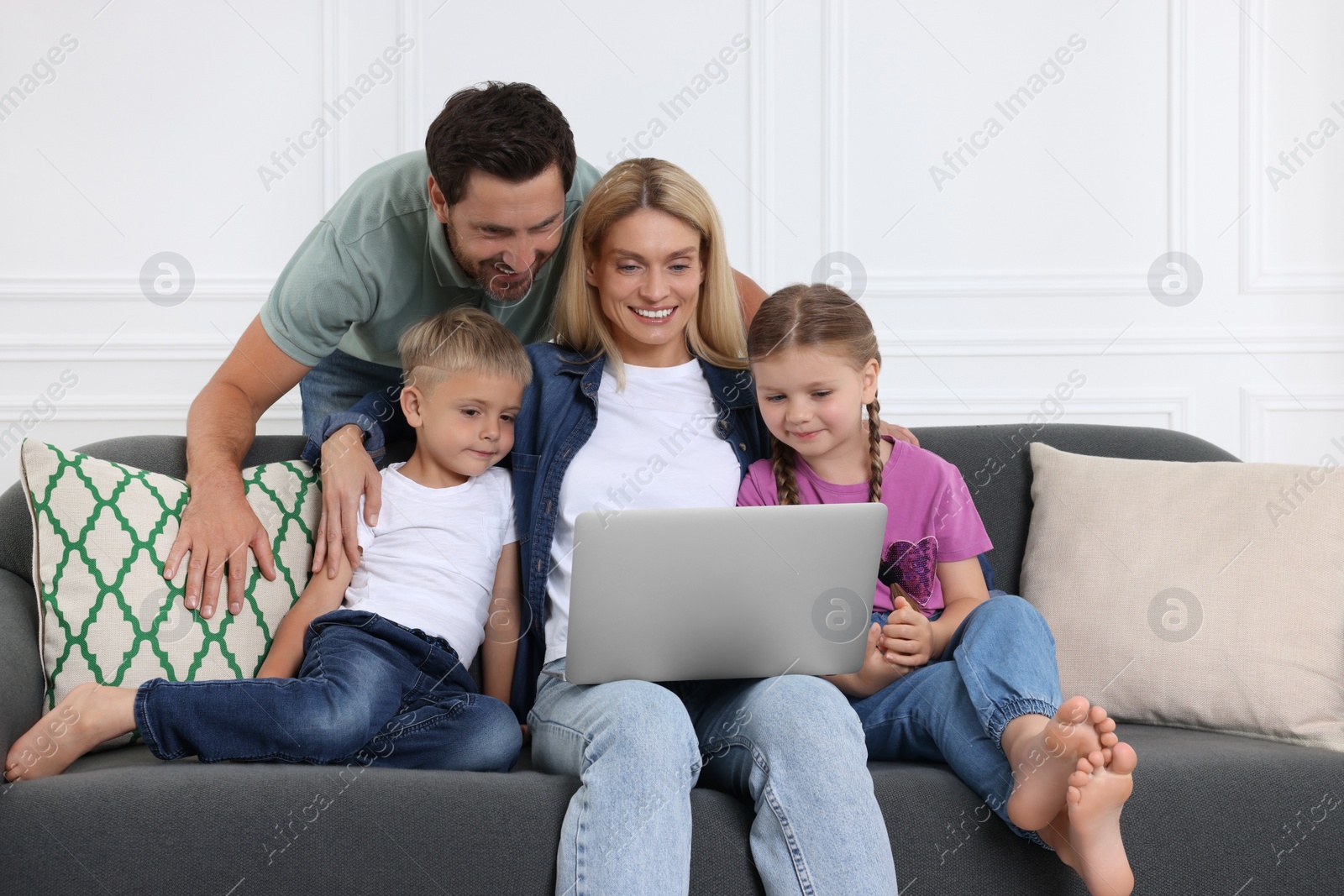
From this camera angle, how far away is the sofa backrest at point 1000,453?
5.92ft

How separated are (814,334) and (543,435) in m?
0.47

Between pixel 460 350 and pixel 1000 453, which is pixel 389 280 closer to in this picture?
pixel 460 350

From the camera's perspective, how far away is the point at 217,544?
158 cm

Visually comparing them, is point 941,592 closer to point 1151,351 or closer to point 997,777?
point 997,777

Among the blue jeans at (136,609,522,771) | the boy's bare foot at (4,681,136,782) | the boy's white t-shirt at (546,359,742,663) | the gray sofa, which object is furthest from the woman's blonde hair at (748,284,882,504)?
the boy's bare foot at (4,681,136,782)

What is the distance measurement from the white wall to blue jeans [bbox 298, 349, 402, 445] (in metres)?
0.80

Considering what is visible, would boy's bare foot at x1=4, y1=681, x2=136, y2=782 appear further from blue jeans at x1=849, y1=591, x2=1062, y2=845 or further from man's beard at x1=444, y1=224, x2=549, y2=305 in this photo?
blue jeans at x1=849, y1=591, x2=1062, y2=845

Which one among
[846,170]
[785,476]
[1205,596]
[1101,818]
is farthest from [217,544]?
[846,170]

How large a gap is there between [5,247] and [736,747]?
2475 mm

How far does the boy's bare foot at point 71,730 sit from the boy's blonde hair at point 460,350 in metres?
0.62

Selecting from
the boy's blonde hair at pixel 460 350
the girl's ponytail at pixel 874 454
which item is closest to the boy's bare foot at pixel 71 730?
the boy's blonde hair at pixel 460 350

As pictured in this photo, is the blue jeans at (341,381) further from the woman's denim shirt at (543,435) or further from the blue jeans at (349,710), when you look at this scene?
the blue jeans at (349,710)

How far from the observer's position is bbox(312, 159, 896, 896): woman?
1.16 meters

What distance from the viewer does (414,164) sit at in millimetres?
1953
